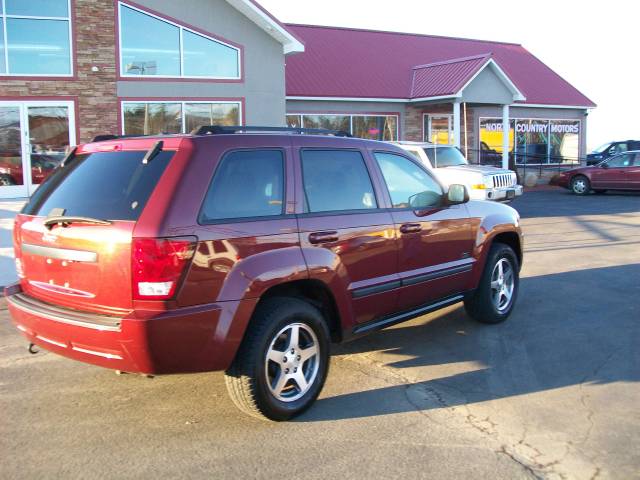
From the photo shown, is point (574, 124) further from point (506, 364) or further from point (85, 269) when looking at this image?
point (85, 269)

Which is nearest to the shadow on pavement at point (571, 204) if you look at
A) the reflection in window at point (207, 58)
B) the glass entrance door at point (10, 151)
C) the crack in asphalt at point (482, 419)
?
the reflection in window at point (207, 58)

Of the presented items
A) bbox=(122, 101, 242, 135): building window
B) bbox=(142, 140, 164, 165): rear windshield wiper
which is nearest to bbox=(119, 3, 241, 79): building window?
bbox=(122, 101, 242, 135): building window

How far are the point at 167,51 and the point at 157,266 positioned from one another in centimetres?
1359

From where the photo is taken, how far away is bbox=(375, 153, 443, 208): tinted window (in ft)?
17.4

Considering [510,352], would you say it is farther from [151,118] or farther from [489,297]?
[151,118]

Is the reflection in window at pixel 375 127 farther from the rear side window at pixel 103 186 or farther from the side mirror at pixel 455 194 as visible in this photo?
the rear side window at pixel 103 186

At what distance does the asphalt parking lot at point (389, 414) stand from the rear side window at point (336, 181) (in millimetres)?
1385

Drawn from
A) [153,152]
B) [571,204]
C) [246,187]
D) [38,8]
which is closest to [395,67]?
[571,204]

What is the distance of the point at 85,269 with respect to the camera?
12.6 feet

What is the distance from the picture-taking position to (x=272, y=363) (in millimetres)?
4281

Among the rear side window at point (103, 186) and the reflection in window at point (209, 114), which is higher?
the reflection in window at point (209, 114)

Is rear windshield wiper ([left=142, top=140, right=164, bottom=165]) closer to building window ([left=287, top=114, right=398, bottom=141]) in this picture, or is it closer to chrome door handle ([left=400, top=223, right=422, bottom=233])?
chrome door handle ([left=400, top=223, right=422, bottom=233])

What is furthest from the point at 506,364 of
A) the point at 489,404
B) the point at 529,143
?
the point at 529,143

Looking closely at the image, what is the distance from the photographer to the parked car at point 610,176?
21.4 m
